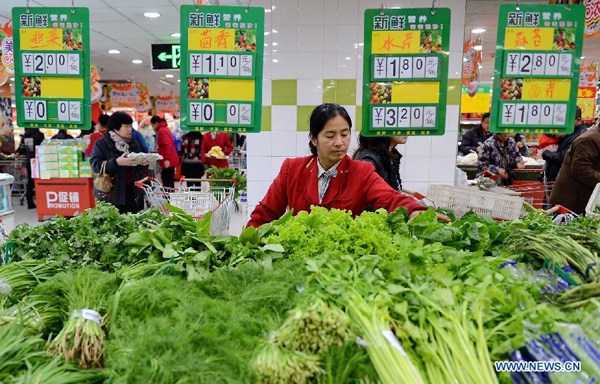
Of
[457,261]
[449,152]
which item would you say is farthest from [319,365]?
[449,152]

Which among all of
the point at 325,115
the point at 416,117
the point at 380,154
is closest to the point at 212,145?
the point at 380,154

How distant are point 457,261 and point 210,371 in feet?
3.31

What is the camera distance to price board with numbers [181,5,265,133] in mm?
3145

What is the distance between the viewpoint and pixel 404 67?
3232 millimetres

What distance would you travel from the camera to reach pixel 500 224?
240 cm

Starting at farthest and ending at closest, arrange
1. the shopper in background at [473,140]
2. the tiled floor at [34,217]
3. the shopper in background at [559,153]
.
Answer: the shopper in background at [473,140]
the tiled floor at [34,217]
the shopper in background at [559,153]

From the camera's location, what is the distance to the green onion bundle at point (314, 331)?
128 cm

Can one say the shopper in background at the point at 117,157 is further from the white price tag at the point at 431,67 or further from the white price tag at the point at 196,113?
the white price tag at the point at 431,67

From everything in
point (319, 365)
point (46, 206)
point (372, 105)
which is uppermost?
point (372, 105)

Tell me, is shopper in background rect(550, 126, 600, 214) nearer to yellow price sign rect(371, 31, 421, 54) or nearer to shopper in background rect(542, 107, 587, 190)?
shopper in background rect(542, 107, 587, 190)

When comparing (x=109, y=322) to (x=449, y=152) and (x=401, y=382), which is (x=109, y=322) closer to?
(x=401, y=382)

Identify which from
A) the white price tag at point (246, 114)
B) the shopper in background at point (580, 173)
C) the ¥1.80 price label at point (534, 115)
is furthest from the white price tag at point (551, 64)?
the white price tag at point (246, 114)

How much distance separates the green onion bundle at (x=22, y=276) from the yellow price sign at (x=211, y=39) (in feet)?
5.89

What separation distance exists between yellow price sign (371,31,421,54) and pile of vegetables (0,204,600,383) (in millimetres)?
1568
